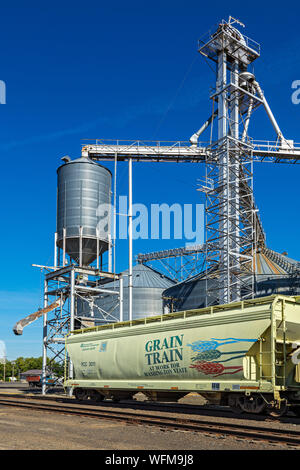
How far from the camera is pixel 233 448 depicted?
11922 mm

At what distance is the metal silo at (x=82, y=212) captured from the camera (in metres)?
Result: 39.7

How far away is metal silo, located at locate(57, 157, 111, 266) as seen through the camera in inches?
1564

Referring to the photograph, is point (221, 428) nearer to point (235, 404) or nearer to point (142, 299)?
point (235, 404)

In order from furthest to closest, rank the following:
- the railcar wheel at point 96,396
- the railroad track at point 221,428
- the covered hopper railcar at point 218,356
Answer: the railcar wheel at point 96,396 → the covered hopper railcar at point 218,356 → the railroad track at point 221,428

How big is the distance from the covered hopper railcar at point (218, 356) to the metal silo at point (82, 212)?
1623 centimetres

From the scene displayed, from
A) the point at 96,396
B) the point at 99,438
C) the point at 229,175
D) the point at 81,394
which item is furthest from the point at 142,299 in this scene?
the point at 99,438

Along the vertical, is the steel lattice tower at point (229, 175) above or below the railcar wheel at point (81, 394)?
above

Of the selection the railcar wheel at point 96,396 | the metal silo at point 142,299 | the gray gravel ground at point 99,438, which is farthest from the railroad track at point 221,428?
the metal silo at point 142,299

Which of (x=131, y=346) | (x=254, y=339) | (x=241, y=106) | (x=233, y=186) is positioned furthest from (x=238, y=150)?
(x=254, y=339)

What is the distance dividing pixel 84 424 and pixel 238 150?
3365 cm

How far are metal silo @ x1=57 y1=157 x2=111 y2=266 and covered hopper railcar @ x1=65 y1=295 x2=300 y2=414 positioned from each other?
53.3ft

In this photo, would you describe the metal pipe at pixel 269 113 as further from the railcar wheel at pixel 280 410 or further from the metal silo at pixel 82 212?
the railcar wheel at pixel 280 410

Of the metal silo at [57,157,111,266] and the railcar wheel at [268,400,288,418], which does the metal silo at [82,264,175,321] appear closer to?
the metal silo at [57,157,111,266]

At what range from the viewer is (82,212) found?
39.8m
